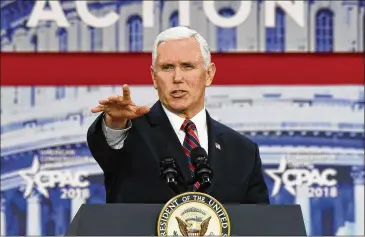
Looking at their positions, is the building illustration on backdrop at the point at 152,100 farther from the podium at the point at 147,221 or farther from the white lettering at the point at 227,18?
the podium at the point at 147,221

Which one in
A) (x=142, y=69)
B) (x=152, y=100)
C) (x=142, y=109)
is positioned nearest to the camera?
(x=142, y=109)

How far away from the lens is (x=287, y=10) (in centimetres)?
419

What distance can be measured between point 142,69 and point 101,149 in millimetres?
2265

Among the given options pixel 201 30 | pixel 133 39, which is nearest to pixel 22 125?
pixel 133 39

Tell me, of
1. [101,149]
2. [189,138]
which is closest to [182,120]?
[189,138]

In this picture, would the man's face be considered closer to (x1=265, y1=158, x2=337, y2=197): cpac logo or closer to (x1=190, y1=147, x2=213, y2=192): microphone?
(x1=190, y1=147, x2=213, y2=192): microphone

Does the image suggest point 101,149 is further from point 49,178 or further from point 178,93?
point 49,178

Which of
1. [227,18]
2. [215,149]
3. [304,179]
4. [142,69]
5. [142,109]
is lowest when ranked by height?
[304,179]

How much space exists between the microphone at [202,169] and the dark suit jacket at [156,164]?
5 cm

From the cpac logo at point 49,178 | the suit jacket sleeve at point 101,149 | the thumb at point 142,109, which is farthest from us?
the cpac logo at point 49,178

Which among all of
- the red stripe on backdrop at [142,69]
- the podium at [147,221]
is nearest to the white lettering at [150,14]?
the red stripe on backdrop at [142,69]

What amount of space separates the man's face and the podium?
40 centimetres

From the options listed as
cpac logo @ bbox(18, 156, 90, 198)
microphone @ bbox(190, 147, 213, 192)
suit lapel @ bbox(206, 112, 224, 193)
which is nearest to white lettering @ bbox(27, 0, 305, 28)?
cpac logo @ bbox(18, 156, 90, 198)

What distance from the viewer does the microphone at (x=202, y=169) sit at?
6.15 ft
